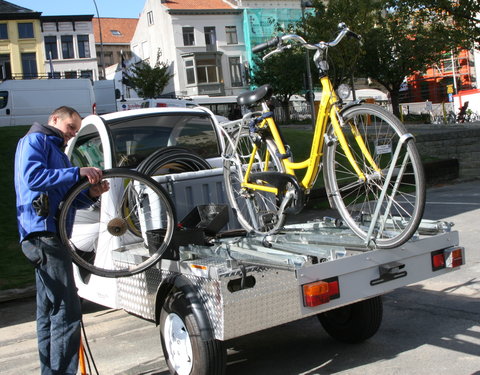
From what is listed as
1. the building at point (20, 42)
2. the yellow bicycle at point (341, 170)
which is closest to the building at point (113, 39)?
the building at point (20, 42)

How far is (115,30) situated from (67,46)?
1368 cm

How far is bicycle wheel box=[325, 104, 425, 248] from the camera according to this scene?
4098 millimetres

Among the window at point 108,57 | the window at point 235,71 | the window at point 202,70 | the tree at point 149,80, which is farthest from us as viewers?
the window at point 108,57

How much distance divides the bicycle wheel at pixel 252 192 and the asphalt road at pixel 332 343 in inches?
40.1

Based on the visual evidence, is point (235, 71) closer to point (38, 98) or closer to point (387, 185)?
point (38, 98)

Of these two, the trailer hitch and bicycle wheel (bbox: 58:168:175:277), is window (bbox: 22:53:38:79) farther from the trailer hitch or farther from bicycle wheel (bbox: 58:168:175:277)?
Result: the trailer hitch

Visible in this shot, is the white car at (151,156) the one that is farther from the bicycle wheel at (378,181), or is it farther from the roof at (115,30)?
the roof at (115,30)

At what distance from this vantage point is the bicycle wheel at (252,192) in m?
5.29

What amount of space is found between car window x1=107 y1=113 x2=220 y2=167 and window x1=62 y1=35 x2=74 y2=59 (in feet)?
214

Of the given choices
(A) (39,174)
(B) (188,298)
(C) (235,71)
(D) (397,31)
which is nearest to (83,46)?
(C) (235,71)

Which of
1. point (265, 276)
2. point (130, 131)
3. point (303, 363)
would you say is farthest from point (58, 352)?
point (130, 131)

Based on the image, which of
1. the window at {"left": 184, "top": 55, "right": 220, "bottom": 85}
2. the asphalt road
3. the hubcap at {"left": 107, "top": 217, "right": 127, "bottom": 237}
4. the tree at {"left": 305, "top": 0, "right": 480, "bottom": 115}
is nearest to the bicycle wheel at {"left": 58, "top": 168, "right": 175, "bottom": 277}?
the hubcap at {"left": 107, "top": 217, "right": 127, "bottom": 237}

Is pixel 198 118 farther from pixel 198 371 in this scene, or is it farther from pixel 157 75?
pixel 157 75

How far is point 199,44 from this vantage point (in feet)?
209
